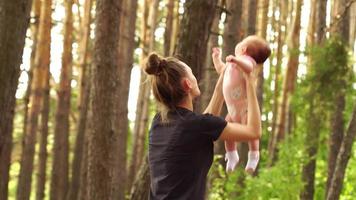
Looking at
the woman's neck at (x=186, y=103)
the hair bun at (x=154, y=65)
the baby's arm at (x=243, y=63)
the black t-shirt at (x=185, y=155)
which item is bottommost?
the black t-shirt at (x=185, y=155)

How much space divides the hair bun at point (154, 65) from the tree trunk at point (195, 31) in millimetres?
3730

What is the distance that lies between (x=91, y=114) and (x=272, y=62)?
18737 millimetres

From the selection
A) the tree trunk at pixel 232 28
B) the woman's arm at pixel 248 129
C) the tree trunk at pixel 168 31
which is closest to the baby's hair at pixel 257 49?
the woman's arm at pixel 248 129

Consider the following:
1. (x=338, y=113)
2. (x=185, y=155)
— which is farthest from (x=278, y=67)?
(x=185, y=155)

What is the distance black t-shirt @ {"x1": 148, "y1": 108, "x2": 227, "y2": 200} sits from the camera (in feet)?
11.1

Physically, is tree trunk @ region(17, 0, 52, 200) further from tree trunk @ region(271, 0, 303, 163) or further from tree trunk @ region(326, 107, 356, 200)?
tree trunk @ region(326, 107, 356, 200)

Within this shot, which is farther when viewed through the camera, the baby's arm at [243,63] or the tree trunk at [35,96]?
the tree trunk at [35,96]

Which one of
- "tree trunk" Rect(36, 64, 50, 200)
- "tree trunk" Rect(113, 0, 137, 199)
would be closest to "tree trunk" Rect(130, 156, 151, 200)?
"tree trunk" Rect(113, 0, 137, 199)

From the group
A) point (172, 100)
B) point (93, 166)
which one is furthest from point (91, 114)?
point (172, 100)

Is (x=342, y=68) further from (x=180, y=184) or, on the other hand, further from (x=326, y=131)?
(x=180, y=184)

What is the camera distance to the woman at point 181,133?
3402mm

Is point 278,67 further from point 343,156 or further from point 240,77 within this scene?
point 240,77

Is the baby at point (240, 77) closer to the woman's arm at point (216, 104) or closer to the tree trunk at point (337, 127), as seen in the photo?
the woman's arm at point (216, 104)

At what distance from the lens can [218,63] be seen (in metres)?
4.23
